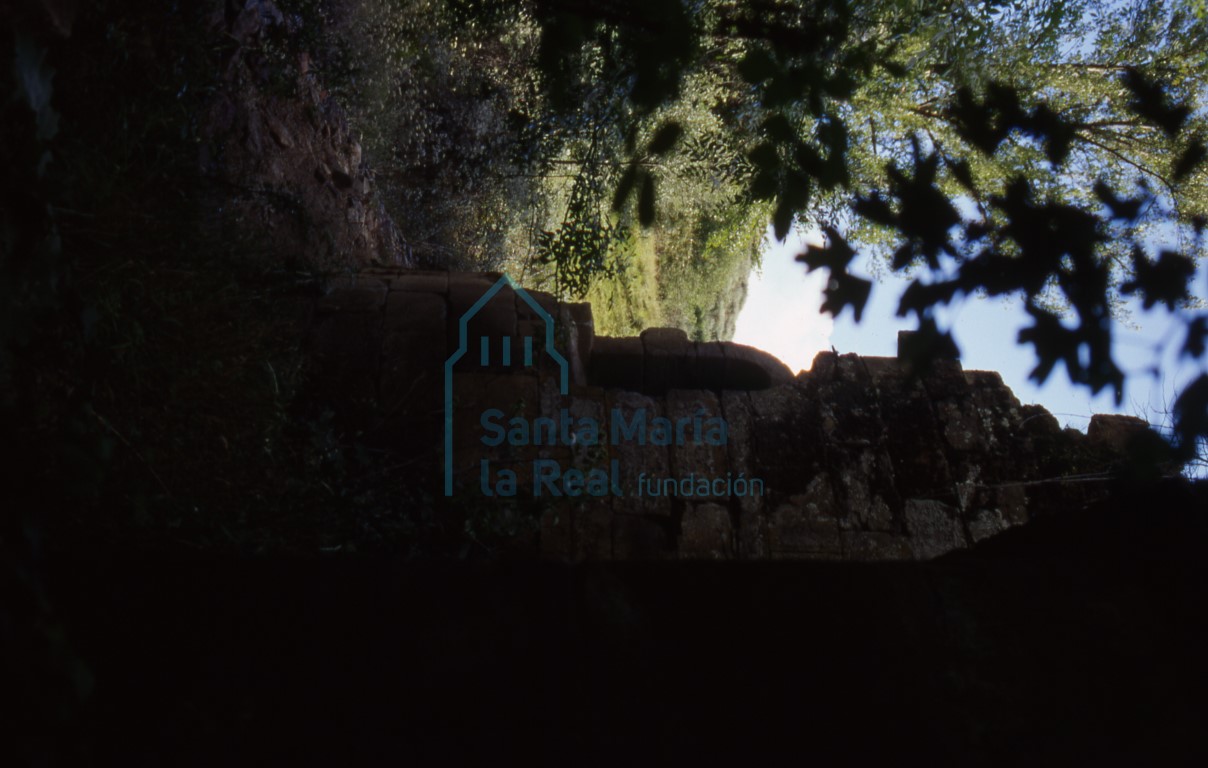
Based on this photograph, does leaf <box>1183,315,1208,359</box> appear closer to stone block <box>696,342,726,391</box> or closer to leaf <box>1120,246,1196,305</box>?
leaf <box>1120,246,1196,305</box>

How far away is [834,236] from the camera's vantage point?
2238mm

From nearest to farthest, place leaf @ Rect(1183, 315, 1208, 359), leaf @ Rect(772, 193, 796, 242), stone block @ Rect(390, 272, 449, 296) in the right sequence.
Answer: leaf @ Rect(1183, 315, 1208, 359)
leaf @ Rect(772, 193, 796, 242)
stone block @ Rect(390, 272, 449, 296)

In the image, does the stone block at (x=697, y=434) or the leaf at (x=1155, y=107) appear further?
the stone block at (x=697, y=434)

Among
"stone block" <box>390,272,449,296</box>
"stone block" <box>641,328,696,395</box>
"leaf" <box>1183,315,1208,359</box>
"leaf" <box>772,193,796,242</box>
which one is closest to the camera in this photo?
"leaf" <box>1183,315,1208,359</box>

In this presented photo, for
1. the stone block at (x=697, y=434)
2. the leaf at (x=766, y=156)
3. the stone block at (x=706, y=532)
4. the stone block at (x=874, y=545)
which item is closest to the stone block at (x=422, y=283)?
the stone block at (x=697, y=434)

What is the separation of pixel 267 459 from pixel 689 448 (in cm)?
217

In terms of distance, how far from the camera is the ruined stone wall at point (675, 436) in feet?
15.2

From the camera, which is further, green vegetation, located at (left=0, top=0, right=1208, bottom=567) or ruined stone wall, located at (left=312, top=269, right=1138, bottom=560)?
ruined stone wall, located at (left=312, top=269, right=1138, bottom=560)

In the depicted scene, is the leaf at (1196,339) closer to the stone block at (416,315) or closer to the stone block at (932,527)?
the stone block at (932,527)

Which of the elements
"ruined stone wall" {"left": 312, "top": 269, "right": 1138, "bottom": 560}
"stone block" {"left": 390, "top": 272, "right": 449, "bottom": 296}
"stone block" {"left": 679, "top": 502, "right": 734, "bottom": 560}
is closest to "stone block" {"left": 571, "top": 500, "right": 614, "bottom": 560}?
"ruined stone wall" {"left": 312, "top": 269, "right": 1138, "bottom": 560}

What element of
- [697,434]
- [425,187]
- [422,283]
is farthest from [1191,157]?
[425,187]

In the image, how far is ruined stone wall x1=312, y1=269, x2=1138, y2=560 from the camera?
463 cm

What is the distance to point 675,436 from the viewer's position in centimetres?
487

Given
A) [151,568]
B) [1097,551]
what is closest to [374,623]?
[151,568]
